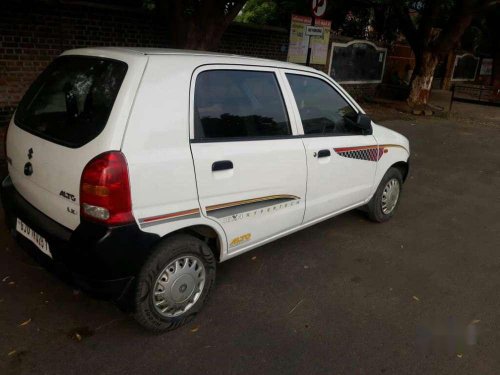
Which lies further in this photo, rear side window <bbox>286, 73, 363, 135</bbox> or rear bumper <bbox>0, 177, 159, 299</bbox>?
rear side window <bbox>286, 73, 363, 135</bbox>

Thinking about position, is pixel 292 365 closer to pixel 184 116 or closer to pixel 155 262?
pixel 155 262

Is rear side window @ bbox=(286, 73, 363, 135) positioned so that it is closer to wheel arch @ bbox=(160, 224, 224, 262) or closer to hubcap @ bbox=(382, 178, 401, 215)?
hubcap @ bbox=(382, 178, 401, 215)

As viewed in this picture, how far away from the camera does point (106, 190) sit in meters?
2.35

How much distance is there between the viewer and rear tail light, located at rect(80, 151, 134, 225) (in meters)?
2.35

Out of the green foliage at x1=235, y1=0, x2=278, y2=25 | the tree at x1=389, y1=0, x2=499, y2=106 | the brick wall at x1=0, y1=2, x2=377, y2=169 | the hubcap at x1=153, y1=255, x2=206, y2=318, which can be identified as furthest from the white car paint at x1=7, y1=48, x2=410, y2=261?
the green foliage at x1=235, y1=0, x2=278, y2=25

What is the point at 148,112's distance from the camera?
2.49 metres

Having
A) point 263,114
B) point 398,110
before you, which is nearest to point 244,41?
point 398,110

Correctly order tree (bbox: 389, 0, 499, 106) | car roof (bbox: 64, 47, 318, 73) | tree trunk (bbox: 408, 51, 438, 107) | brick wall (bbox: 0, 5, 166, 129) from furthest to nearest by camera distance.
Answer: tree trunk (bbox: 408, 51, 438, 107)
tree (bbox: 389, 0, 499, 106)
brick wall (bbox: 0, 5, 166, 129)
car roof (bbox: 64, 47, 318, 73)

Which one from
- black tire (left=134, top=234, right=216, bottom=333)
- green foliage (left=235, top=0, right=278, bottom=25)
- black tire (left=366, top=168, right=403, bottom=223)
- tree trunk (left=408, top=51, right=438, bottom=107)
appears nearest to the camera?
black tire (left=134, top=234, right=216, bottom=333)

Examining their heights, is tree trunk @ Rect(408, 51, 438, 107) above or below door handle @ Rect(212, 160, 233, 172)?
above

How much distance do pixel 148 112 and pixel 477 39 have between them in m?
25.8

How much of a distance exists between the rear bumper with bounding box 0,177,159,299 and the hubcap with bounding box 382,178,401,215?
3.03 m

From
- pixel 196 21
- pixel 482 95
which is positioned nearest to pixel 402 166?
pixel 196 21

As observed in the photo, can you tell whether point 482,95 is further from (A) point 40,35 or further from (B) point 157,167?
(B) point 157,167
